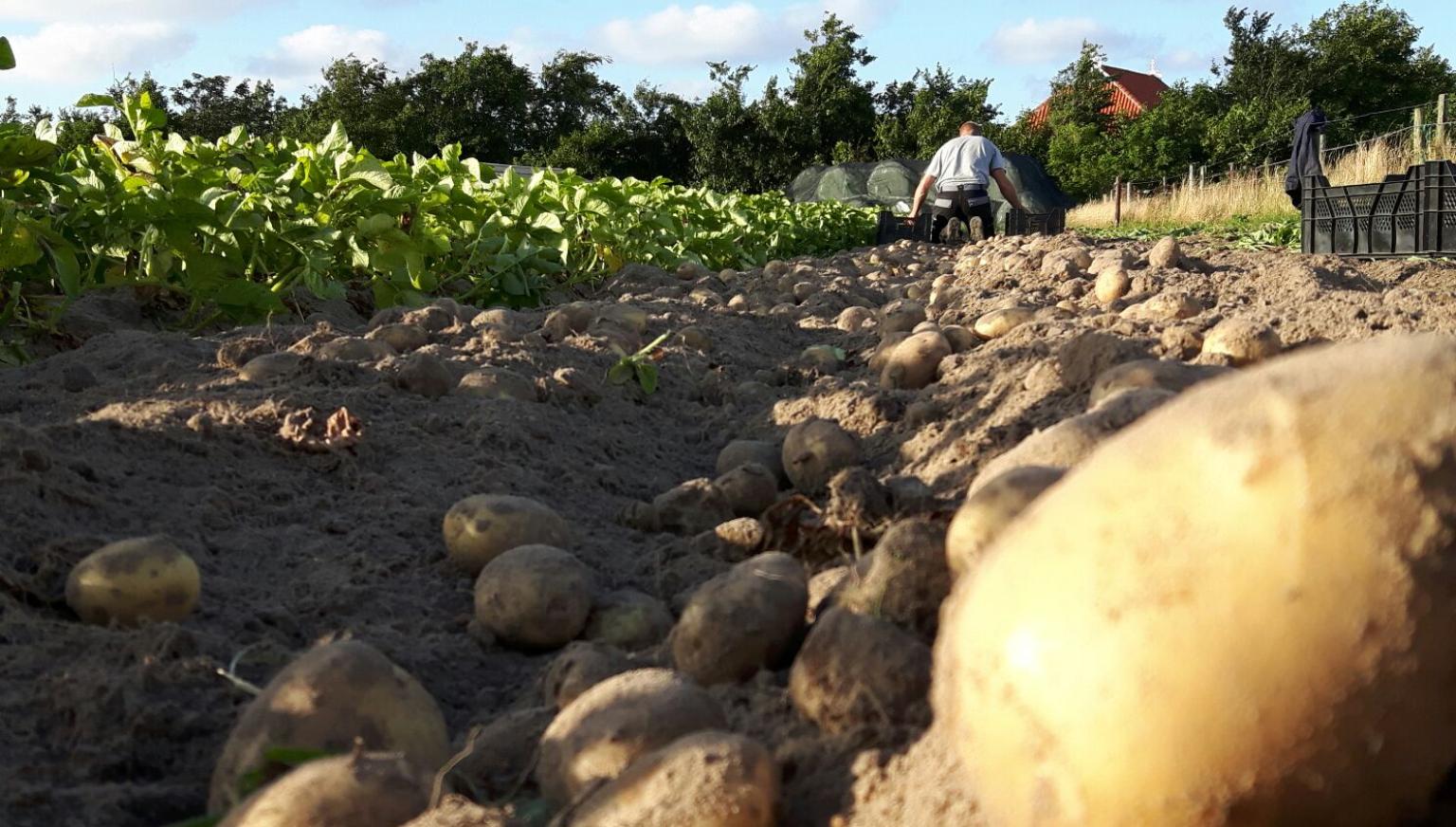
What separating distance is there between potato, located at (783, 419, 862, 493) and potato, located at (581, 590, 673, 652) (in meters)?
0.74

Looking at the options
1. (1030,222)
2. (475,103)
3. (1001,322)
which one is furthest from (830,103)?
(1001,322)

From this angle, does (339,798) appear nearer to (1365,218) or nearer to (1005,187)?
(1365,218)

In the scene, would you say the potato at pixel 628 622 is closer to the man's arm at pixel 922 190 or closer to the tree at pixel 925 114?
the man's arm at pixel 922 190

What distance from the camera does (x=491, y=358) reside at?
394cm

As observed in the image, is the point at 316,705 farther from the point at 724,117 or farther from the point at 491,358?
the point at 724,117

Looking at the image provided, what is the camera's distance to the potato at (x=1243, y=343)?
2783 mm

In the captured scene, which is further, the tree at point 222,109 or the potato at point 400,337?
the tree at point 222,109

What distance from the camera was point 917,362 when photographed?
374 cm

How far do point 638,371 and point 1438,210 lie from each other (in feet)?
21.1

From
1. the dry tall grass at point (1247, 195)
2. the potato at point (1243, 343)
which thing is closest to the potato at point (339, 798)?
the potato at point (1243, 343)

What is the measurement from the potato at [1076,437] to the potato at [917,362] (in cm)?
191

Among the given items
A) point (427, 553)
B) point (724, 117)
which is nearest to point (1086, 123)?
point (724, 117)

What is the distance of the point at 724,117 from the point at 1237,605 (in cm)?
3732

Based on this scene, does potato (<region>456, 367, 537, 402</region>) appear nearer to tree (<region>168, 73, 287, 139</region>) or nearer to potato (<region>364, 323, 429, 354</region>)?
potato (<region>364, 323, 429, 354</region>)
